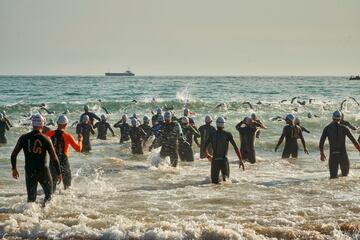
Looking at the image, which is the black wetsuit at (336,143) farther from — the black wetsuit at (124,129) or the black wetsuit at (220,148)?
the black wetsuit at (124,129)

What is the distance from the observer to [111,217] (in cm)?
1103

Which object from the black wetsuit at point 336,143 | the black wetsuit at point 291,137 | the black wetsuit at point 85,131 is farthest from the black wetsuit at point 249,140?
the black wetsuit at point 85,131

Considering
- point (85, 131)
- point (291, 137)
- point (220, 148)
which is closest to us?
point (220, 148)

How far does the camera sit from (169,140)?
17922 mm

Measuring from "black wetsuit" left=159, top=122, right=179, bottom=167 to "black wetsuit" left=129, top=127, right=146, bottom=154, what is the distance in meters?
3.50

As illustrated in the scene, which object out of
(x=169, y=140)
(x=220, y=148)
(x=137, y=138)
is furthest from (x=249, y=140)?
(x=220, y=148)

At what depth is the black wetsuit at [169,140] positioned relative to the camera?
17.8 meters

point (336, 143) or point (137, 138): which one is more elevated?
point (336, 143)

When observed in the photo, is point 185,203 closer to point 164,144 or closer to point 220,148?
point 220,148

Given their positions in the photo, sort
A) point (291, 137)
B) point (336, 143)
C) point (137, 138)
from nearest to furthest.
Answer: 1. point (336, 143)
2. point (291, 137)
3. point (137, 138)

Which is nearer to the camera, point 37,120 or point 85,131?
point 37,120

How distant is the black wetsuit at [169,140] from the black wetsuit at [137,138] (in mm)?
3497

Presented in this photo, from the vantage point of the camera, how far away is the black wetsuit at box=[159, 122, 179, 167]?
58.4 feet

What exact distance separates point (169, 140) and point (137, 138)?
411 cm
